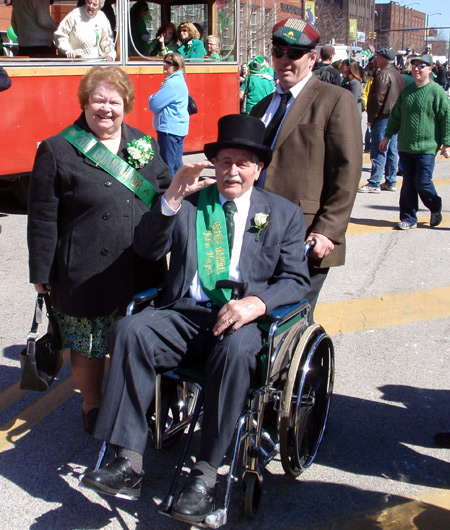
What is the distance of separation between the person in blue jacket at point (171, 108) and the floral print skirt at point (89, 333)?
5.25 meters

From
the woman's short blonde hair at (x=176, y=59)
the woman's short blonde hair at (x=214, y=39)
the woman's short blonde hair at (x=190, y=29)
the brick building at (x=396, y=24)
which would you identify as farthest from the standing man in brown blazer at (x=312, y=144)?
the brick building at (x=396, y=24)

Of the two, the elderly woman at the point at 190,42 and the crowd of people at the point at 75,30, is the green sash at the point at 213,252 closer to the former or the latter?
the crowd of people at the point at 75,30

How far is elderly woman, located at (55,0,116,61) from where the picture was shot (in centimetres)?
816

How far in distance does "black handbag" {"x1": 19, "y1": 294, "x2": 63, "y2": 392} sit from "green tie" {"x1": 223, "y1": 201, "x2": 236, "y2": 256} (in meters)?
1.01

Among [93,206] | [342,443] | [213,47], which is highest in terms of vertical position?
[213,47]

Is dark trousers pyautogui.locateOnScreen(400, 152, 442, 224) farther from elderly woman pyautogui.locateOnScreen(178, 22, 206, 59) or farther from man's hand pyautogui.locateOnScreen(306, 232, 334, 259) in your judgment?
man's hand pyautogui.locateOnScreen(306, 232, 334, 259)

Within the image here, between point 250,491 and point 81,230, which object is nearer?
point 250,491

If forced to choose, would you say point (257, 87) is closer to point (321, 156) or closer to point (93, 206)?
point (321, 156)

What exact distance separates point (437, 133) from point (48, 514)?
606 cm

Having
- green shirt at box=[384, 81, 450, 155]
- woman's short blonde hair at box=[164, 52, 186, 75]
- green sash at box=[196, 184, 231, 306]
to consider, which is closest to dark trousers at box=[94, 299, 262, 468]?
green sash at box=[196, 184, 231, 306]

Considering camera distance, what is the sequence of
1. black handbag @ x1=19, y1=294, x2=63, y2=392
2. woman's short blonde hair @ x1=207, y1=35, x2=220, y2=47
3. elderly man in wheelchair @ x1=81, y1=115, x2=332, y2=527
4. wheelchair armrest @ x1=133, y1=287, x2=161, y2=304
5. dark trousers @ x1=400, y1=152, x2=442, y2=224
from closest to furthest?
elderly man in wheelchair @ x1=81, y1=115, x2=332, y2=527
wheelchair armrest @ x1=133, y1=287, x2=161, y2=304
black handbag @ x1=19, y1=294, x2=63, y2=392
dark trousers @ x1=400, y1=152, x2=442, y2=224
woman's short blonde hair @ x1=207, y1=35, x2=220, y2=47

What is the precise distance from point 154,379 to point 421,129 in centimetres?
555

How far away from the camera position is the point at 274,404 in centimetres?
318

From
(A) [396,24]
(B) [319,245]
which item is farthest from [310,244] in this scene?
(A) [396,24]
